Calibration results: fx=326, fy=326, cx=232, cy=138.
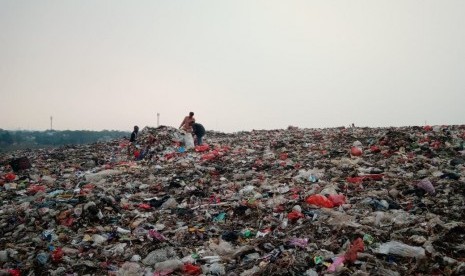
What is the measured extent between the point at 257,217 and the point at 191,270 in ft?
4.54

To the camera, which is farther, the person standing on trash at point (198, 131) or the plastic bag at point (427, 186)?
the person standing on trash at point (198, 131)

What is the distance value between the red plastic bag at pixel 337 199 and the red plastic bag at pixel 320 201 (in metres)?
0.07

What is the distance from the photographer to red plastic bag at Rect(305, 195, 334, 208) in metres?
4.30

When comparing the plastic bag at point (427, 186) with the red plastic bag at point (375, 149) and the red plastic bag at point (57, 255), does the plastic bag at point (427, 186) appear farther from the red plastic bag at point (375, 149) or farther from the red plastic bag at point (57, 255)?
the red plastic bag at point (57, 255)

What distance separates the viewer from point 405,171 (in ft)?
18.4

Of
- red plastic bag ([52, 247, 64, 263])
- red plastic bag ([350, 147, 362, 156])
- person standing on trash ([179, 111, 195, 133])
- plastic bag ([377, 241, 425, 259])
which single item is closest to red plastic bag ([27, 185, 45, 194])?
red plastic bag ([52, 247, 64, 263])

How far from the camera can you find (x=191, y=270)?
3.15m

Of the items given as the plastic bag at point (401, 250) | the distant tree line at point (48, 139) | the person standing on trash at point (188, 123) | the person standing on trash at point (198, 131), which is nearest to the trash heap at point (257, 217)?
the plastic bag at point (401, 250)

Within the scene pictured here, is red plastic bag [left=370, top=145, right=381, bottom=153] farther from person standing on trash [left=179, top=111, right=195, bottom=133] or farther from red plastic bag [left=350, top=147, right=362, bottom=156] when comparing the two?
person standing on trash [left=179, top=111, right=195, bottom=133]

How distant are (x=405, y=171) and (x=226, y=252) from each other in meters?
3.75

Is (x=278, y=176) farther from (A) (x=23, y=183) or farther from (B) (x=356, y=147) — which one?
(A) (x=23, y=183)

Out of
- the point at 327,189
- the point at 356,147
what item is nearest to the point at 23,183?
the point at 327,189

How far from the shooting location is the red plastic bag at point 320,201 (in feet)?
14.1

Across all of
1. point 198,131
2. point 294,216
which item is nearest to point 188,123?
point 198,131
